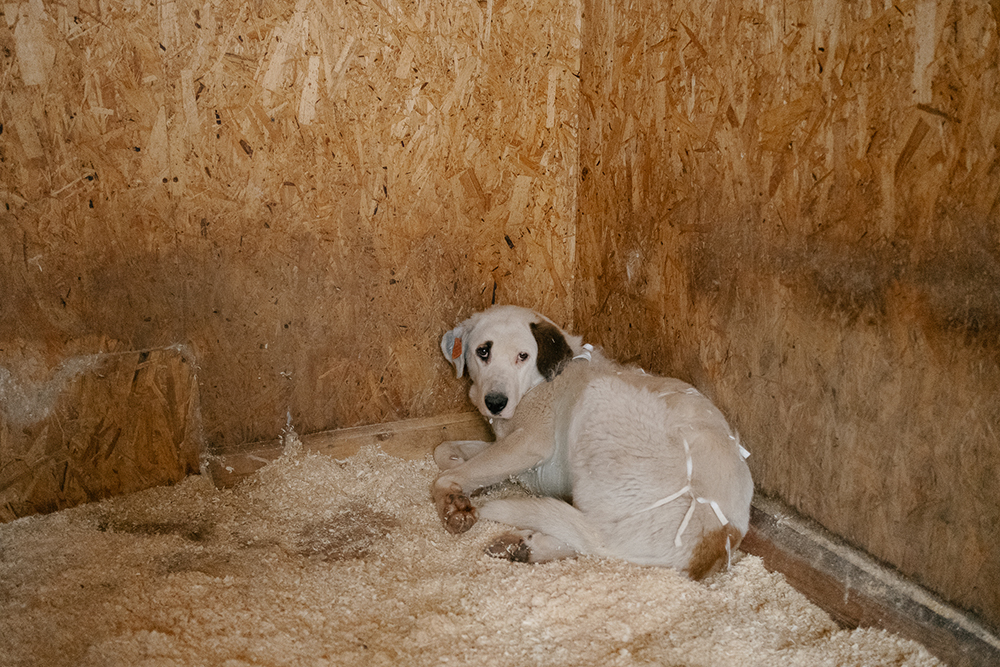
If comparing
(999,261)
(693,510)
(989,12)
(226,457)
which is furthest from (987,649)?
(226,457)

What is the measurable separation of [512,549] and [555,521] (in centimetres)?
25

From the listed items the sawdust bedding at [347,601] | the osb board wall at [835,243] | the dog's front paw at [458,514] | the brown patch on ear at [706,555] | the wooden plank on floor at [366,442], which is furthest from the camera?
the wooden plank on floor at [366,442]

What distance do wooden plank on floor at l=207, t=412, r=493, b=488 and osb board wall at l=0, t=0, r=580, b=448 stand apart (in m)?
0.08

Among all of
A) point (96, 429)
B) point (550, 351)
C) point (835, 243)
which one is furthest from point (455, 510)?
point (835, 243)

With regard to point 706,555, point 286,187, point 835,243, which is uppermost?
point 286,187

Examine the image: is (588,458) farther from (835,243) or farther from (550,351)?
(835,243)

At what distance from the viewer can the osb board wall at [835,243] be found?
7.66ft

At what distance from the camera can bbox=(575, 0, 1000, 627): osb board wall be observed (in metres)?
2.34

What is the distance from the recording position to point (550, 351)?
150 inches

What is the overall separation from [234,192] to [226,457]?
4.96 ft

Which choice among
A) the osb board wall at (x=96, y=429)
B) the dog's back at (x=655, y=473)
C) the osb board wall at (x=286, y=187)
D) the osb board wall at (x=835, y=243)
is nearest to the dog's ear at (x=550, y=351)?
the dog's back at (x=655, y=473)

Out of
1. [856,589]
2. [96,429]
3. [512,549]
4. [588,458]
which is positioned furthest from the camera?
[96,429]

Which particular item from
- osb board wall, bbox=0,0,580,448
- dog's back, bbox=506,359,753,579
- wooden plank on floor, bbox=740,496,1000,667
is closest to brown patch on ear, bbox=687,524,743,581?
dog's back, bbox=506,359,753,579

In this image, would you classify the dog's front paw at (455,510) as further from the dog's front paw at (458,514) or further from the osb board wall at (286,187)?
the osb board wall at (286,187)
